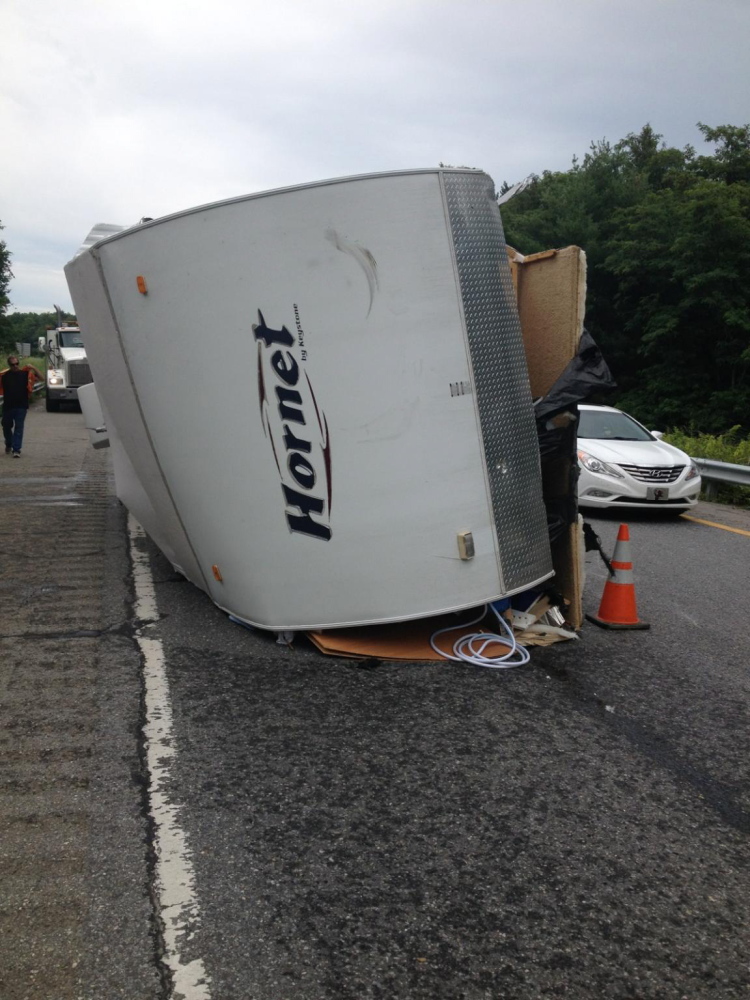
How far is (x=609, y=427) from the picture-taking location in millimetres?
13047

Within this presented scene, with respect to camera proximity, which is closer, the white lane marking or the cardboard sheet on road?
the white lane marking

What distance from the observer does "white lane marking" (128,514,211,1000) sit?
266 cm

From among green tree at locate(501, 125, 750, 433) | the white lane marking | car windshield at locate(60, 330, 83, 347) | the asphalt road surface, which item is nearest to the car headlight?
the asphalt road surface

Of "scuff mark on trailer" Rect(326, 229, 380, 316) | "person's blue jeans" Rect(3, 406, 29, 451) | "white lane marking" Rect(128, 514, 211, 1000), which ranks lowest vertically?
"white lane marking" Rect(128, 514, 211, 1000)

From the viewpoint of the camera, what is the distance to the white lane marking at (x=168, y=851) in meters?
2.66

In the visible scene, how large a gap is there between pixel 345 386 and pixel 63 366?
27217 mm

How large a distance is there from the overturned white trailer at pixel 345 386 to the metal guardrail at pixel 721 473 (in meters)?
8.87

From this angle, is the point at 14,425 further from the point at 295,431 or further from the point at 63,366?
the point at 63,366

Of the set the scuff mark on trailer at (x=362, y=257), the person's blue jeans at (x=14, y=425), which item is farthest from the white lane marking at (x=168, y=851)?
the person's blue jeans at (x=14, y=425)

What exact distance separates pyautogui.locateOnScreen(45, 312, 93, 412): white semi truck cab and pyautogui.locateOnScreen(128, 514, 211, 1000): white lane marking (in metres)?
25.3

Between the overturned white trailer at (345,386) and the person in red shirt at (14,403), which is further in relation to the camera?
the person in red shirt at (14,403)

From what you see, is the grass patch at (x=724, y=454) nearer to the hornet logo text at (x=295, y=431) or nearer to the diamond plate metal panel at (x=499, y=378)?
the diamond plate metal panel at (x=499, y=378)

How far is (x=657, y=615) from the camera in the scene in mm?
6754

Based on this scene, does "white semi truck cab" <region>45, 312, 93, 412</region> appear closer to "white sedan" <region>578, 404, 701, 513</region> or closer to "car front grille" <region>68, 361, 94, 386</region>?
"car front grille" <region>68, 361, 94, 386</region>
